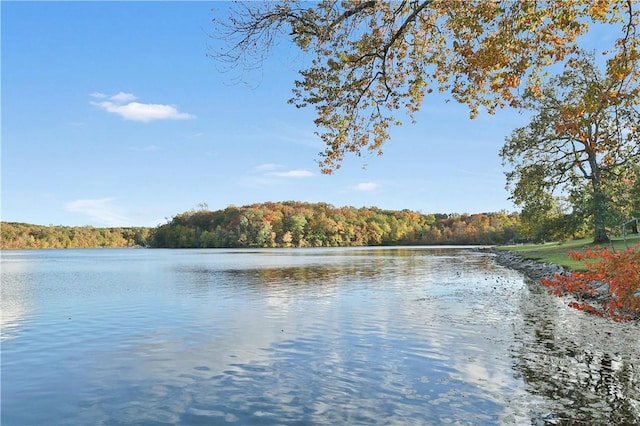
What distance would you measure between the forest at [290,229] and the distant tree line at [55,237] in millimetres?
288

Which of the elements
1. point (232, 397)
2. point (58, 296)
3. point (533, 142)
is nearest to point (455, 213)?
point (533, 142)

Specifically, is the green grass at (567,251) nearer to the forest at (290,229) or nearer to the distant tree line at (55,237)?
the forest at (290,229)

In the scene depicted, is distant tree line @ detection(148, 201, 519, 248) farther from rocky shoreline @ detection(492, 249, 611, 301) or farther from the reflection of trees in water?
the reflection of trees in water

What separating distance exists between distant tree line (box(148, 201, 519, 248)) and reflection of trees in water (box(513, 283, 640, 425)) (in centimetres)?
13556

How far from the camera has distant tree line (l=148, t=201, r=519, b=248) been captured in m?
155

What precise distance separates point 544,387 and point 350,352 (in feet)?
15.2

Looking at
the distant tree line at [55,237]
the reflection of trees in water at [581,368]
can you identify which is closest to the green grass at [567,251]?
the reflection of trees in water at [581,368]

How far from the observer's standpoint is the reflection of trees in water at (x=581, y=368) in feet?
26.2

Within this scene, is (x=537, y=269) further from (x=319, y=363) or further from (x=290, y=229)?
(x=290, y=229)

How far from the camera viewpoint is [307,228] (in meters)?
167

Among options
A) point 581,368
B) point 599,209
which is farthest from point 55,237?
point 581,368

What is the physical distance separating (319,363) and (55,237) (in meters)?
191

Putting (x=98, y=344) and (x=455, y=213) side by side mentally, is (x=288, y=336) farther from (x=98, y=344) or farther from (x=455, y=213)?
(x=455, y=213)

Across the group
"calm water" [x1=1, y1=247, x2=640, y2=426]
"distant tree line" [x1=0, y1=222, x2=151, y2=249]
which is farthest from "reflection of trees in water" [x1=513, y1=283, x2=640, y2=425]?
"distant tree line" [x1=0, y1=222, x2=151, y2=249]
